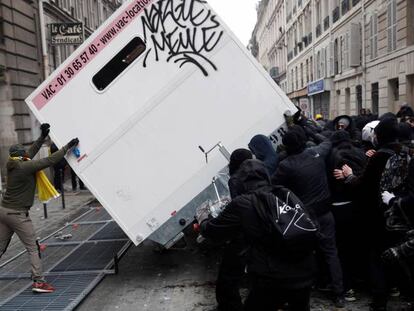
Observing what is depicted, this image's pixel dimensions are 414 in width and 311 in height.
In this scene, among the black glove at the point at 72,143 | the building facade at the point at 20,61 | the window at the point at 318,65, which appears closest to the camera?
the black glove at the point at 72,143

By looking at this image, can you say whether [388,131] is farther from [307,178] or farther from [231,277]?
[231,277]

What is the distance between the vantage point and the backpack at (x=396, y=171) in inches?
153

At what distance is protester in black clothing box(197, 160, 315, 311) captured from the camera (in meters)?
3.03

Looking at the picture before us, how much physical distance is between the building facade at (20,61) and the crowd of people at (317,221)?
11199mm

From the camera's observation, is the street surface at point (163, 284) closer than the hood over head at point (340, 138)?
Yes

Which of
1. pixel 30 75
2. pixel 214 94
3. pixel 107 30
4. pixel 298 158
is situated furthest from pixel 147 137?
pixel 30 75

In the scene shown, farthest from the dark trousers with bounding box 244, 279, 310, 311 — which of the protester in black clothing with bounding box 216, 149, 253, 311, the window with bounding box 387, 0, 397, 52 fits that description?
the window with bounding box 387, 0, 397, 52

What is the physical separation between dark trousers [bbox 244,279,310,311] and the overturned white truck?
2.07m

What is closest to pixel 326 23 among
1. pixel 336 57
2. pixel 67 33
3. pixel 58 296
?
pixel 336 57

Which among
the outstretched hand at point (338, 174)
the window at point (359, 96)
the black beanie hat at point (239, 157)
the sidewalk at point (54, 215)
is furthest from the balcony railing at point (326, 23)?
the black beanie hat at point (239, 157)

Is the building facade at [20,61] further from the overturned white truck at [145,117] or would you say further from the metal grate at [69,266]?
the overturned white truck at [145,117]

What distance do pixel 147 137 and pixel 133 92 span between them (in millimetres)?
525

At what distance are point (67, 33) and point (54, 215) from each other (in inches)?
293

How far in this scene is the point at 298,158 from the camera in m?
4.63
